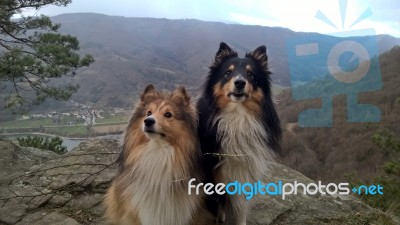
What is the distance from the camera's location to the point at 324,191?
514 cm

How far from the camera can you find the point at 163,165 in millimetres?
3100

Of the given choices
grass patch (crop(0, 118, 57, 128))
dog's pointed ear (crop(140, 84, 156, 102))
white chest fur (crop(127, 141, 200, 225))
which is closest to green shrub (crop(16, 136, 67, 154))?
grass patch (crop(0, 118, 57, 128))

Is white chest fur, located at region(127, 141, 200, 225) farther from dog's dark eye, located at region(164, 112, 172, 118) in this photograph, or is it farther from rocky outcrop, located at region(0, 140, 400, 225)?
rocky outcrop, located at region(0, 140, 400, 225)

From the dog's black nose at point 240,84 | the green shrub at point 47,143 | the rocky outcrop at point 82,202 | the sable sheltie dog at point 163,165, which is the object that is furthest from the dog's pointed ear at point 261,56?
the green shrub at point 47,143

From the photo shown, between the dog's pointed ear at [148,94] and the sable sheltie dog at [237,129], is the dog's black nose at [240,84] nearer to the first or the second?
the sable sheltie dog at [237,129]

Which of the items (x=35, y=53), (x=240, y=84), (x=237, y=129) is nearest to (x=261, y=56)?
(x=240, y=84)

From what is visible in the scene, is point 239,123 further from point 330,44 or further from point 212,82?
point 330,44

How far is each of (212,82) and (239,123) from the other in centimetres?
56

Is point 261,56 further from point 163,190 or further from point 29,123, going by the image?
point 29,123

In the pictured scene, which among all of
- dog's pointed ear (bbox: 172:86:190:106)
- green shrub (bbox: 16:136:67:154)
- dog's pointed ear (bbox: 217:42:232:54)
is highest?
dog's pointed ear (bbox: 217:42:232:54)

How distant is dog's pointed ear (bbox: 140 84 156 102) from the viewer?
11.0 feet

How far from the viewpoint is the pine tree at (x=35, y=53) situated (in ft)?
34.6

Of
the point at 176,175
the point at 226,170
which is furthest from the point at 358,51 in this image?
the point at 176,175

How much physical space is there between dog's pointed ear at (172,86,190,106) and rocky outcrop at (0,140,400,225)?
1.40 meters
